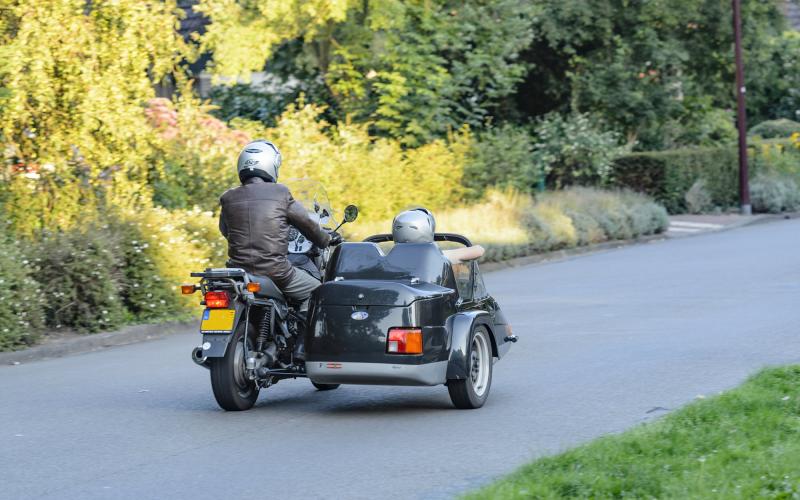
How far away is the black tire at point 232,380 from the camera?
9375 mm

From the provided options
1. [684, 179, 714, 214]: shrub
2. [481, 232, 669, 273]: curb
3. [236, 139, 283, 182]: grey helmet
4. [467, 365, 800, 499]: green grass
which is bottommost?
[481, 232, 669, 273]: curb

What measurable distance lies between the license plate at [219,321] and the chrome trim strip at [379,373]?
587 millimetres

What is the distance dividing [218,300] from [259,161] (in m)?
1.13

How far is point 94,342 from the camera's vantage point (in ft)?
46.7

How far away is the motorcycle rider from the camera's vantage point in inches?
384

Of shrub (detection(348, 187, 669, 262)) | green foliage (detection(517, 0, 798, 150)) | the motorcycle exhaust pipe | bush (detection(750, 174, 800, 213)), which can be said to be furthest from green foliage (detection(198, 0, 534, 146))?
the motorcycle exhaust pipe

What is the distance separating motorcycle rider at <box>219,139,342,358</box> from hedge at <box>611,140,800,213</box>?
24453 millimetres

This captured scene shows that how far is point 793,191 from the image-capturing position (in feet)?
118

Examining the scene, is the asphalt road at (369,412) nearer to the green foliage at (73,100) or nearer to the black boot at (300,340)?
the black boot at (300,340)

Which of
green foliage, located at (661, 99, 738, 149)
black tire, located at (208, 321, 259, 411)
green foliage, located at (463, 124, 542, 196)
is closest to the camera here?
black tire, located at (208, 321, 259, 411)

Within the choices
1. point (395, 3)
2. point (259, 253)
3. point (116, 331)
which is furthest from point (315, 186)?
point (395, 3)

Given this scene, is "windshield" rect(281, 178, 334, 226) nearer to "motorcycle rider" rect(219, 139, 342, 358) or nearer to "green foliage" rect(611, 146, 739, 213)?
"motorcycle rider" rect(219, 139, 342, 358)

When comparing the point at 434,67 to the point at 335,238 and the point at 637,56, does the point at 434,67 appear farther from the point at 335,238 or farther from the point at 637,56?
the point at 335,238

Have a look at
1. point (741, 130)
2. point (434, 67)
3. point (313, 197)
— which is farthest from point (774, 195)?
point (313, 197)
